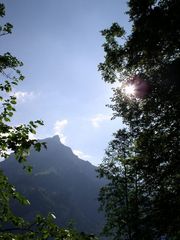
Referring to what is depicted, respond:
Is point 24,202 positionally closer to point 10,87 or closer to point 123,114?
point 10,87

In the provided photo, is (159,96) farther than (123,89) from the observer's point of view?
No

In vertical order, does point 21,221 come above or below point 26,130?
below

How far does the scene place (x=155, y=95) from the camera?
13.2m

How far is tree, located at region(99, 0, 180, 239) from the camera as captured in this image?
11.8 metres

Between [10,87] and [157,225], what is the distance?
24.2ft

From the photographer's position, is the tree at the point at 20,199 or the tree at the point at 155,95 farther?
the tree at the point at 155,95

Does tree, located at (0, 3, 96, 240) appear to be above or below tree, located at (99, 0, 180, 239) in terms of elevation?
below

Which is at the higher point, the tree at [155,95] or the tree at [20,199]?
the tree at [155,95]

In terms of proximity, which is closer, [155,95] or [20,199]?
[20,199]

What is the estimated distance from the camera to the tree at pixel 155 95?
38.6ft

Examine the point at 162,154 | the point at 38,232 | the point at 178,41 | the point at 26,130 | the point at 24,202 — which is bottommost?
the point at 38,232

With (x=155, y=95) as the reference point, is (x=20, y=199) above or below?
below

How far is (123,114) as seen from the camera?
1552 cm

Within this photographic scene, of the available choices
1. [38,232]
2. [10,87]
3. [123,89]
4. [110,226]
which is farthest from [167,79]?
[110,226]
